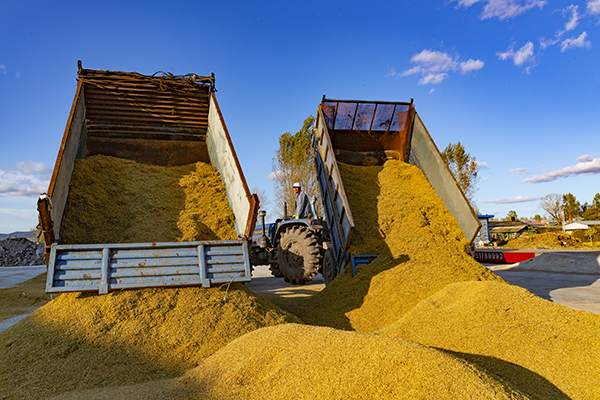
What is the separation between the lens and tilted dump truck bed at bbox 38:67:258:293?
3445mm

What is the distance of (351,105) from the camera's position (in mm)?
6930

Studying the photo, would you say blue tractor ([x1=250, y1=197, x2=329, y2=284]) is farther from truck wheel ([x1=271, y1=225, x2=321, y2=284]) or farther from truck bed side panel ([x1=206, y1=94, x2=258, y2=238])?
truck bed side panel ([x1=206, y1=94, x2=258, y2=238])

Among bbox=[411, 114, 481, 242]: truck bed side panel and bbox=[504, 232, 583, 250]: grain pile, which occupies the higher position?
bbox=[411, 114, 481, 242]: truck bed side panel

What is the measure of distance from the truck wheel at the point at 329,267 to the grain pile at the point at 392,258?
2.17ft

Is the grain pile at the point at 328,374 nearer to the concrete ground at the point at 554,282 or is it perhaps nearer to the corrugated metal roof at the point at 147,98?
the concrete ground at the point at 554,282

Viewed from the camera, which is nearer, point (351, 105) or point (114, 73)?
point (114, 73)

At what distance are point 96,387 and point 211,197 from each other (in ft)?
9.18

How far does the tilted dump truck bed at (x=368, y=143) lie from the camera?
5875 mm

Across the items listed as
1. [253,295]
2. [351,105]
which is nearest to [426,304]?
[253,295]

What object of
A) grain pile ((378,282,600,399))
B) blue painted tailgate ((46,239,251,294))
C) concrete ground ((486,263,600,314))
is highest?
blue painted tailgate ((46,239,251,294))

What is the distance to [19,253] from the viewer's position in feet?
52.4

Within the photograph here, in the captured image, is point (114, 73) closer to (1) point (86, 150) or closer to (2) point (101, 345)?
(1) point (86, 150)

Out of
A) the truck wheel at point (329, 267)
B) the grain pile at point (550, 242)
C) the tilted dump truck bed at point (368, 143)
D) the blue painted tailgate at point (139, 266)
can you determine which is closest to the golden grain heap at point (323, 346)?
the blue painted tailgate at point (139, 266)

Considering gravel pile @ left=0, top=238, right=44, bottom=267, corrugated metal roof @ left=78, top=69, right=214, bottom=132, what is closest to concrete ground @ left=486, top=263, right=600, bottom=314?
corrugated metal roof @ left=78, top=69, right=214, bottom=132
